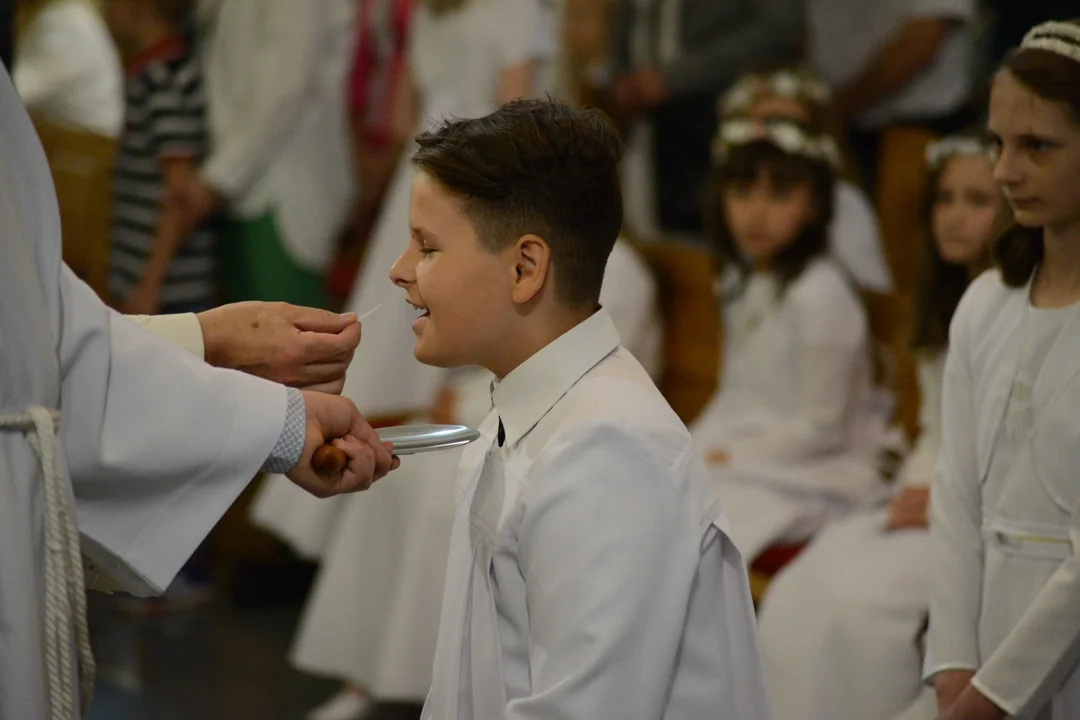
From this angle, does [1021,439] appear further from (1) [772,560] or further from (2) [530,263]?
(1) [772,560]

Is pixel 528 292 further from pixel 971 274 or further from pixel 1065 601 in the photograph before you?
pixel 971 274

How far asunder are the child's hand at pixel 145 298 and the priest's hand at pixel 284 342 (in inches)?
110

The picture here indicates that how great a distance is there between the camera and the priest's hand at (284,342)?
6.30 feet

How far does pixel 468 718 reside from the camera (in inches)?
63.9

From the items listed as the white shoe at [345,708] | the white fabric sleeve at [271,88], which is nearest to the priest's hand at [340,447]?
the white shoe at [345,708]

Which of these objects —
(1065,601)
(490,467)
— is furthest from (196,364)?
(1065,601)

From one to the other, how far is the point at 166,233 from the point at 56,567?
3.38 m

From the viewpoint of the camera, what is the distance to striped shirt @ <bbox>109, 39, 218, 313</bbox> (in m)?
4.69

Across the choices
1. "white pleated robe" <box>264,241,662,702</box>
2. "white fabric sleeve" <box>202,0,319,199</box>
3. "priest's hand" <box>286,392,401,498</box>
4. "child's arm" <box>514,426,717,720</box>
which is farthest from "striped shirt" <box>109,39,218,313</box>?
"child's arm" <box>514,426,717,720</box>

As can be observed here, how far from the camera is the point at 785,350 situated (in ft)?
11.4

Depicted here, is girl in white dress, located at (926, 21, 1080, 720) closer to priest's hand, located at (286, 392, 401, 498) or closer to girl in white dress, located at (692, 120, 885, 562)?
priest's hand, located at (286, 392, 401, 498)

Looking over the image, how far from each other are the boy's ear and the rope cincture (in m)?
0.56

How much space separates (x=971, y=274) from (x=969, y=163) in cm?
42

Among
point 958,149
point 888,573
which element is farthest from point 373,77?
point 888,573
